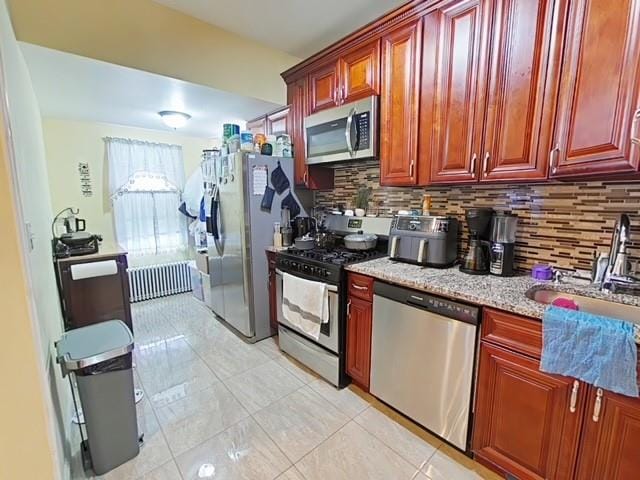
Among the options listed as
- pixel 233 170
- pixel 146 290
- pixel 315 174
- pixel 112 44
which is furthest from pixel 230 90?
pixel 146 290

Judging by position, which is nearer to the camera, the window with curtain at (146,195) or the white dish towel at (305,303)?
the white dish towel at (305,303)

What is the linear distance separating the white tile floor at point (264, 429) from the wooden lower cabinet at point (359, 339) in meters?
0.18

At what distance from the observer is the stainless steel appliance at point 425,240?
1863mm

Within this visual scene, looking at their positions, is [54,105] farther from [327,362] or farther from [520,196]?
[520,196]

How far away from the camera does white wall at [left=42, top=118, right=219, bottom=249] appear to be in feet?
11.1

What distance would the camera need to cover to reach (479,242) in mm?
1770

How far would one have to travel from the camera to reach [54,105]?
2842 millimetres

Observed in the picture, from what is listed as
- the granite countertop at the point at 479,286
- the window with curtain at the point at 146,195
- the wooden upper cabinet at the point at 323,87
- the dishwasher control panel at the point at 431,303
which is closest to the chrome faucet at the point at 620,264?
the granite countertop at the point at 479,286

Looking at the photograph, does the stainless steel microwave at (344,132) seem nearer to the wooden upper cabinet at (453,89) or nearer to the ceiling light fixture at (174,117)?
the wooden upper cabinet at (453,89)

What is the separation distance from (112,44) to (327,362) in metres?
2.69

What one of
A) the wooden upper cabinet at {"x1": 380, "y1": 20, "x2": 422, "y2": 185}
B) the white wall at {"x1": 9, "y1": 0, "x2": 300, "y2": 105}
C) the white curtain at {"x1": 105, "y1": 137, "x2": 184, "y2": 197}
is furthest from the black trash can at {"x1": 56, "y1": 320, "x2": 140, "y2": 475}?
the white curtain at {"x1": 105, "y1": 137, "x2": 184, "y2": 197}

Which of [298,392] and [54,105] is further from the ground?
[54,105]

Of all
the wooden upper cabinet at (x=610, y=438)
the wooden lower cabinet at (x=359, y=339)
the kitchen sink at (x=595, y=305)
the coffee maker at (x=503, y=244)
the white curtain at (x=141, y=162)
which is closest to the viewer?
the wooden upper cabinet at (x=610, y=438)

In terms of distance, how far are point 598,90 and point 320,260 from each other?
5.48 ft
